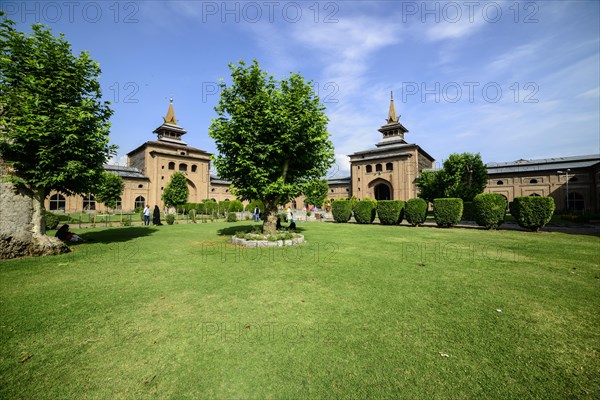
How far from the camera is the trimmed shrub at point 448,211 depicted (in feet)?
60.1

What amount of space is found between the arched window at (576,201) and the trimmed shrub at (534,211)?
115 feet

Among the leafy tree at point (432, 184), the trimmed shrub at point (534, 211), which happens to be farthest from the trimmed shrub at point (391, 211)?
the leafy tree at point (432, 184)

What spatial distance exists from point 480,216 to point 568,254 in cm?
941

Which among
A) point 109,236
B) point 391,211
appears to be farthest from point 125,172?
point 391,211

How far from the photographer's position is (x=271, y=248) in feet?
33.4

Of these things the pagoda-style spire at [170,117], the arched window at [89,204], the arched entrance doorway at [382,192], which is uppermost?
the pagoda-style spire at [170,117]

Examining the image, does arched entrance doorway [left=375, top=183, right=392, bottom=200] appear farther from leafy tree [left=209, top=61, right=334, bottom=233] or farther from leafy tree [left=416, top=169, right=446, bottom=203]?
leafy tree [left=209, top=61, right=334, bottom=233]

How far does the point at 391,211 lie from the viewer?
69.2ft

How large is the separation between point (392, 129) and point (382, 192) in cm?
1386

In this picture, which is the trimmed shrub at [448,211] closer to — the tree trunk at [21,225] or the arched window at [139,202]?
the tree trunk at [21,225]

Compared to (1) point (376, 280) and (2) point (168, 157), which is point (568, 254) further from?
(2) point (168, 157)

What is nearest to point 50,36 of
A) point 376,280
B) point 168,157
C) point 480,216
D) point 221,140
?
point 221,140

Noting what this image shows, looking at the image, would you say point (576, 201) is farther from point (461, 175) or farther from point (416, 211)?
point (416, 211)

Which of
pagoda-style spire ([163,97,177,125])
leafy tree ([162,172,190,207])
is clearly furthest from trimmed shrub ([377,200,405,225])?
pagoda-style spire ([163,97,177,125])
